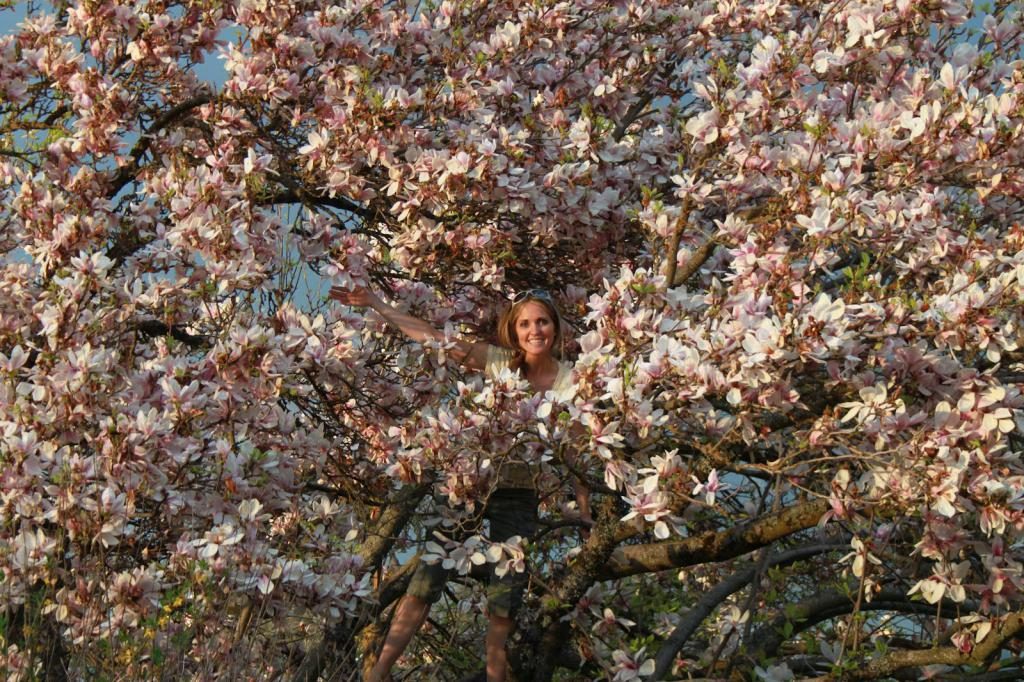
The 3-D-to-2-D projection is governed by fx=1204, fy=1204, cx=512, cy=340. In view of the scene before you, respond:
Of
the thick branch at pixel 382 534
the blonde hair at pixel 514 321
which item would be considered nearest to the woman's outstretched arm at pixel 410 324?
the blonde hair at pixel 514 321

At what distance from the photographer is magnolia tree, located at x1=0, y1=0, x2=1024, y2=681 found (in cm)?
475

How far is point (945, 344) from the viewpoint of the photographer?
4.70m

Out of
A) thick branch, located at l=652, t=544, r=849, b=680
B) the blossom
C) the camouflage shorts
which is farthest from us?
the camouflage shorts

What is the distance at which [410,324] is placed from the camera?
594 centimetres

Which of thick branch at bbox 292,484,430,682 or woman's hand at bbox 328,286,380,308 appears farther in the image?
thick branch at bbox 292,484,430,682

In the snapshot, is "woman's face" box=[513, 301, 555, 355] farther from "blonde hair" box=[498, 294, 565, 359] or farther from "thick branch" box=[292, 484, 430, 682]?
"thick branch" box=[292, 484, 430, 682]

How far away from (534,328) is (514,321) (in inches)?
6.4

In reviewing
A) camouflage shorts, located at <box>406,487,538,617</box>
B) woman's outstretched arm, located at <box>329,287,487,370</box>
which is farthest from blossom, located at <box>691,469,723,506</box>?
woman's outstretched arm, located at <box>329,287,487,370</box>

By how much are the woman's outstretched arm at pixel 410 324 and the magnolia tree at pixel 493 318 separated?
9 cm

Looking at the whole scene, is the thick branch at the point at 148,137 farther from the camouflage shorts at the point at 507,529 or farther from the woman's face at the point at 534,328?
the camouflage shorts at the point at 507,529

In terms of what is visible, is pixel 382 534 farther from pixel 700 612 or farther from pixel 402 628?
pixel 700 612

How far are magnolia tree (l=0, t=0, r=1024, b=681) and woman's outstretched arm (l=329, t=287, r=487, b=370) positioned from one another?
9 centimetres

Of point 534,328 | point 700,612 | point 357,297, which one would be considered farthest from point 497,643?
point 357,297

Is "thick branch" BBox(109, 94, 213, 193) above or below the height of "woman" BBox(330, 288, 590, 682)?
above
